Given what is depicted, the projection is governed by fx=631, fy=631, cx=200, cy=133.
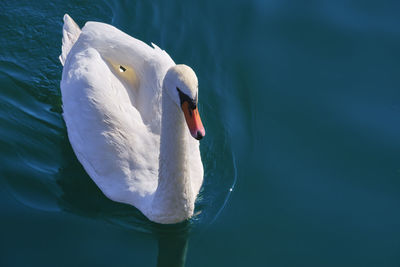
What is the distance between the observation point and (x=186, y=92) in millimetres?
6031

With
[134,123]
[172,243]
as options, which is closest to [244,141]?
[134,123]

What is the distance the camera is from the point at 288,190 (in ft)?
25.7

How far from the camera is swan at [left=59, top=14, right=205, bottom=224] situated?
6.43 m

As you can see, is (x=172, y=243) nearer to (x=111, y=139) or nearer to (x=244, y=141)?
(x=111, y=139)

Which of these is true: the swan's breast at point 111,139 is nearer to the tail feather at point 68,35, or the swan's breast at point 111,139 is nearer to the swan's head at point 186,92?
the swan's head at point 186,92

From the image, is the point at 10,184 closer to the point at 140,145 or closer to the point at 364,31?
the point at 140,145

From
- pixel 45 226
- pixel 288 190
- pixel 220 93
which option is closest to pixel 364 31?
pixel 220 93

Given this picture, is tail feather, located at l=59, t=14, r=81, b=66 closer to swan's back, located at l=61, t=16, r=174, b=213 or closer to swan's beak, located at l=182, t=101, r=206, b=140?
swan's back, located at l=61, t=16, r=174, b=213

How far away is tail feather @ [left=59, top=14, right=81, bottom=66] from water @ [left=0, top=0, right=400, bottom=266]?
0.42 metres

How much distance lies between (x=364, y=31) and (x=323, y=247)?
14.6ft

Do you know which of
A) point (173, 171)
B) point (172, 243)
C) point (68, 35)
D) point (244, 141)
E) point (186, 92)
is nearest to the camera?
point (186, 92)

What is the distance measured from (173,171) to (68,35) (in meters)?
3.54

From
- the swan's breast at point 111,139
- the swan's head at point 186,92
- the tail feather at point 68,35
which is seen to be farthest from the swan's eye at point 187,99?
the tail feather at point 68,35

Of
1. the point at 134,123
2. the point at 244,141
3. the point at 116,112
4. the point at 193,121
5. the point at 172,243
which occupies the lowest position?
the point at 172,243
